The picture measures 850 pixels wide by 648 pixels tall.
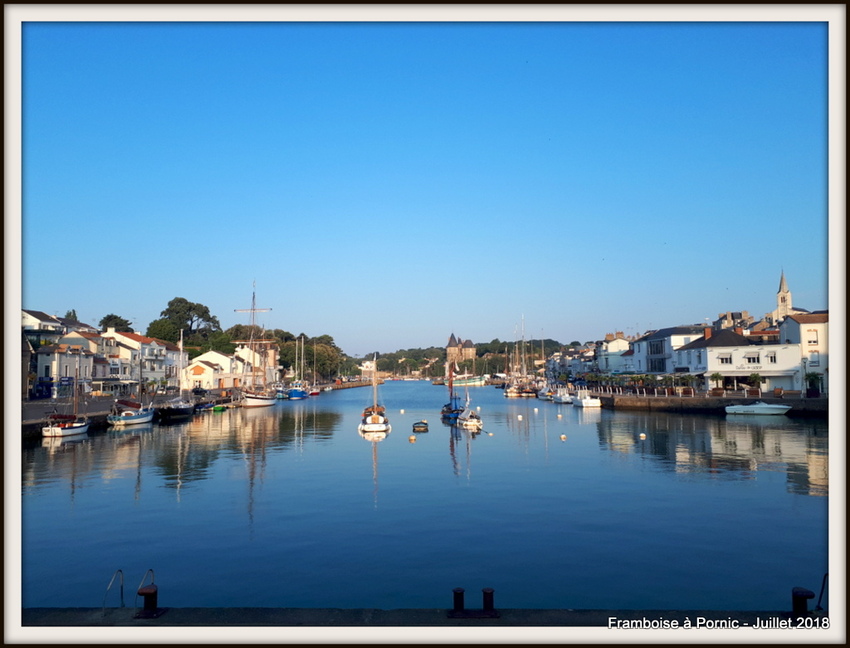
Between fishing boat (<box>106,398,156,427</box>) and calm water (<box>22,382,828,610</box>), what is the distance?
1031 centimetres

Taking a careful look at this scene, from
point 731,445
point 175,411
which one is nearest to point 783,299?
point 731,445

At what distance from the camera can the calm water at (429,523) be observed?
57.9ft

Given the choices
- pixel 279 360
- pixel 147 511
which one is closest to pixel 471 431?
pixel 147 511

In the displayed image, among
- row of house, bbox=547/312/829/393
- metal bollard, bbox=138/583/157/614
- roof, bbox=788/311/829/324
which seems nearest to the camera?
metal bollard, bbox=138/583/157/614

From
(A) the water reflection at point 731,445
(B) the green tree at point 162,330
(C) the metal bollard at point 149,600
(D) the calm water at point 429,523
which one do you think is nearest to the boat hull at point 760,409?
(A) the water reflection at point 731,445

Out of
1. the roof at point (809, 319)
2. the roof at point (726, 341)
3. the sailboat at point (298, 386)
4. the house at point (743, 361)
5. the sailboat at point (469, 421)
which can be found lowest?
the sailboat at point (298, 386)

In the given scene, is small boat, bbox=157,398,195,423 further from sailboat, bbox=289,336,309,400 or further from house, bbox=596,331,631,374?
house, bbox=596,331,631,374

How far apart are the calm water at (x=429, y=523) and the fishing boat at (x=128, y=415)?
1031cm

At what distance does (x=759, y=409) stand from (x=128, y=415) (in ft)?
195

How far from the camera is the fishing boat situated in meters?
59.4

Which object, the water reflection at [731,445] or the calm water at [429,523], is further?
the water reflection at [731,445]

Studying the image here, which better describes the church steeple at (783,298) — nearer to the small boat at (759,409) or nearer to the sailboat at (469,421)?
the small boat at (759,409)

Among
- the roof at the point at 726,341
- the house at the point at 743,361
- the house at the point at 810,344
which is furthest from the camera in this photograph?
the roof at the point at 726,341

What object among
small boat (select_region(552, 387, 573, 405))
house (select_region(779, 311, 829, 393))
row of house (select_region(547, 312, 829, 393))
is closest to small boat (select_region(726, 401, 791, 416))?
row of house (select_region(547, 312, 829, 393))
